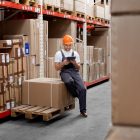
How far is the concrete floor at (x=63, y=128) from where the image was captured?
486 cm

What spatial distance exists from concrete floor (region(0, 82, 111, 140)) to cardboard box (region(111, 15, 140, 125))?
3.44m

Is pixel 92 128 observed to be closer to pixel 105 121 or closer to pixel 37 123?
pixel 105 121

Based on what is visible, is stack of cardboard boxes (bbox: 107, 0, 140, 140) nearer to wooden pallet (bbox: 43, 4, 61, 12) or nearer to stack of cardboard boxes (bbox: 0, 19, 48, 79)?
stack of cardboard boxes (bbox: 0, 19, 48, 79)

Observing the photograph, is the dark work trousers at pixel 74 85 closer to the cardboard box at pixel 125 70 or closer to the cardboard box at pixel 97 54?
the cardboard box at pixel 97 54

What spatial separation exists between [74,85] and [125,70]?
5530mm

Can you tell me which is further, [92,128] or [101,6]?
[101,6]

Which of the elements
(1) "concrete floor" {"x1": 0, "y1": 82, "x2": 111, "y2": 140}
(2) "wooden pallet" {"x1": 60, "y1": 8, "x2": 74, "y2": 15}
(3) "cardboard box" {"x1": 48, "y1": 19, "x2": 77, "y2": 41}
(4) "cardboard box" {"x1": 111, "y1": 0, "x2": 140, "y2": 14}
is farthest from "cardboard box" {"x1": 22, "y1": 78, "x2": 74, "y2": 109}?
(4) "cardboard box" {"x1": 111, "y1": 0, "x2": 140, "y2": 14}

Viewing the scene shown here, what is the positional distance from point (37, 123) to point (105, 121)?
129 centimetres

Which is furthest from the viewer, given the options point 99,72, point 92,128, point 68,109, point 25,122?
point 99,72

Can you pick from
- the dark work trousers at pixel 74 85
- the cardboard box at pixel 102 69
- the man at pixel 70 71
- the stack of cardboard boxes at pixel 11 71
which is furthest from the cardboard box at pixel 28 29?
the cardboard box at pixel 102 69

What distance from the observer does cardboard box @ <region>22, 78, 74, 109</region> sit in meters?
5.84

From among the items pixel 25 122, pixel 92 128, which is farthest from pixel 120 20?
pixel 25 122

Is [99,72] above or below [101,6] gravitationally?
below

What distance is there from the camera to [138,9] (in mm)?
785
